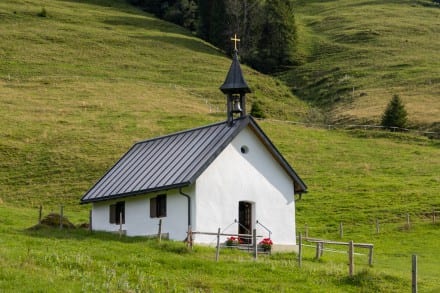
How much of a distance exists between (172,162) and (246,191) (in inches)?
146

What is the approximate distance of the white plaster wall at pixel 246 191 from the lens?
4281cm

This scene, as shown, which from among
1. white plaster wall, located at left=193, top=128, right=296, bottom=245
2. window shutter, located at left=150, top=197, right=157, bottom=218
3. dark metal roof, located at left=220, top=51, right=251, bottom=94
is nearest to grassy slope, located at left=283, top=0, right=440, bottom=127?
white plaster wall, located at left=193, top=128, right=296, bottom=245

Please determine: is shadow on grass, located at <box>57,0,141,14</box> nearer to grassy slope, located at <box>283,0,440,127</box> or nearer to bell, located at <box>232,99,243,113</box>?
grassy slope, located at <box>283,0,440,127</box>

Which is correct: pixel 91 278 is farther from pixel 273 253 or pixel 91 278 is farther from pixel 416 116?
pixel 416 116

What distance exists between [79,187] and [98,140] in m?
12.8

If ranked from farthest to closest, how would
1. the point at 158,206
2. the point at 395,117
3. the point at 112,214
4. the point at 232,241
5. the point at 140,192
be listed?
the point at 395,117 → the point at 112,214 → the point at 158,206 → the point at 140,192 → the point at 232,241

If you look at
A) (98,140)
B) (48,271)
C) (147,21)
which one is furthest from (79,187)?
(147,21)

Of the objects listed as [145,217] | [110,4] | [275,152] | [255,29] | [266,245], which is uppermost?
[110,4]

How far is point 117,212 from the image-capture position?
47625 mm

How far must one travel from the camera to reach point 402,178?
67562mm

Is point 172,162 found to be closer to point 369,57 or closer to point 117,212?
point 117,212

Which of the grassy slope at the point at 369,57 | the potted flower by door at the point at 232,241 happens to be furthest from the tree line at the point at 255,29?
the potted flower by door at the point at 232,241


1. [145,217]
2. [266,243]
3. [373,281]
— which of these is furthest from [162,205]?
[373,281]

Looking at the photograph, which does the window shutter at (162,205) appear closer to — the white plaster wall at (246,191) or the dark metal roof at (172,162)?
the dark metal roof at (172,162)
